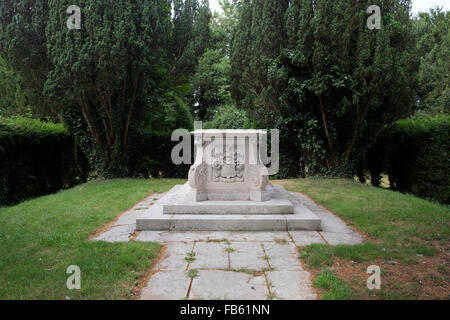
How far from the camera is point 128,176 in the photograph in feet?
32.0

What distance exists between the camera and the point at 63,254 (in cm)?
335

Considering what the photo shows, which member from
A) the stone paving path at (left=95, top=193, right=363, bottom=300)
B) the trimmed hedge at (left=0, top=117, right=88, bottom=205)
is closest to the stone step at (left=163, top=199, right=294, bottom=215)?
the stone paving path at (left=95, top=193, right=363, bottom=300)

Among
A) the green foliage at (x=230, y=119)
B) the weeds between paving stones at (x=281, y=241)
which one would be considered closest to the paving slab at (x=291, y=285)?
the weeds between paving stones at (x=281, y=241)

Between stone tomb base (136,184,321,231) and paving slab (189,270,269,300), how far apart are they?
4.57 feet

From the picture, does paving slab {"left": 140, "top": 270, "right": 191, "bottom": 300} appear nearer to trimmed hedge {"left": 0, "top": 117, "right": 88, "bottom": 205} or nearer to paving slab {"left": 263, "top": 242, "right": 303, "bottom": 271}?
paving slab {"left": 263, "top": 242, "right": 303, "bottom": 271}

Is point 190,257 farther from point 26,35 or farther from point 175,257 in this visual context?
point 26,35

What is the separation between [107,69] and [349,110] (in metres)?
6.42

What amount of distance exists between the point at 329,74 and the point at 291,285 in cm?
642

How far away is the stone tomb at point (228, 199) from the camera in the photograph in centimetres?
438

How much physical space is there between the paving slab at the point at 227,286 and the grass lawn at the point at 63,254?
573 mm

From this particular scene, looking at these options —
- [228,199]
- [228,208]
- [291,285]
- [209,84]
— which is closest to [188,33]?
[209,84]

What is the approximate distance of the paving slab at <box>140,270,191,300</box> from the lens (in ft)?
8.38

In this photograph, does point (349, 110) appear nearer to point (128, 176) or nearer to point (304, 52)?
point (304, 52)
